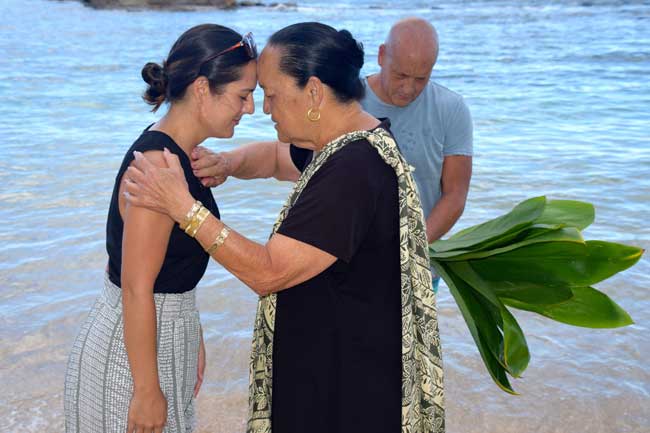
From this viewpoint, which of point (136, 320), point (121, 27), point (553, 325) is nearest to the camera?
point (136, 320)

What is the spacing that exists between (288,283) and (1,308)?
11.1 ft

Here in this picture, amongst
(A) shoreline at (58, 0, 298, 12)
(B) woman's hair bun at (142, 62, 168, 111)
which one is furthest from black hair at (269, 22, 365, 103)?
(A) shoreline at (58, 0, 298, 12)

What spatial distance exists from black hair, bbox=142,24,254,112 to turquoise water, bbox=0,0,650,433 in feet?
6.65

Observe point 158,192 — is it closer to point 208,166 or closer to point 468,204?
point 208,166

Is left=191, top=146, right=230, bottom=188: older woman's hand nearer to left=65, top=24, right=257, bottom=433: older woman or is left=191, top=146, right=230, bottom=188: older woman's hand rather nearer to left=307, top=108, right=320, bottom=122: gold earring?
left=65, top=24, right=257, bottom=433: older woman

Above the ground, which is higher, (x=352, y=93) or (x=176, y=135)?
(x=352, y=93)

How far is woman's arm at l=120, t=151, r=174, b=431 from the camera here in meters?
1.85

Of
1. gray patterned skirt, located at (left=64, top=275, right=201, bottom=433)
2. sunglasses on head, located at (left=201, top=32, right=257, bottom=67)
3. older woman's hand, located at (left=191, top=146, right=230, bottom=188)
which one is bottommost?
gray patterned skirt, located at (left=64, top=275, right=201, bottom=433)

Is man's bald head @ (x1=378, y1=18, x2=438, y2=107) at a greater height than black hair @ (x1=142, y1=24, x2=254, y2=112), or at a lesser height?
lesser

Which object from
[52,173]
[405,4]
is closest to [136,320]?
[52,173]

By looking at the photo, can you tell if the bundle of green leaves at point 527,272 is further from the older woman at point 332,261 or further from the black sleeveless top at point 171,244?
the black sleeveless top at point 171,244

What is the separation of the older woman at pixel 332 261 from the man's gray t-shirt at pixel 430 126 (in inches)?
48.1

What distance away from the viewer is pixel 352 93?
6.49 ft

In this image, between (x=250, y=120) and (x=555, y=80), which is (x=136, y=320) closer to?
(x=250, y=120)
